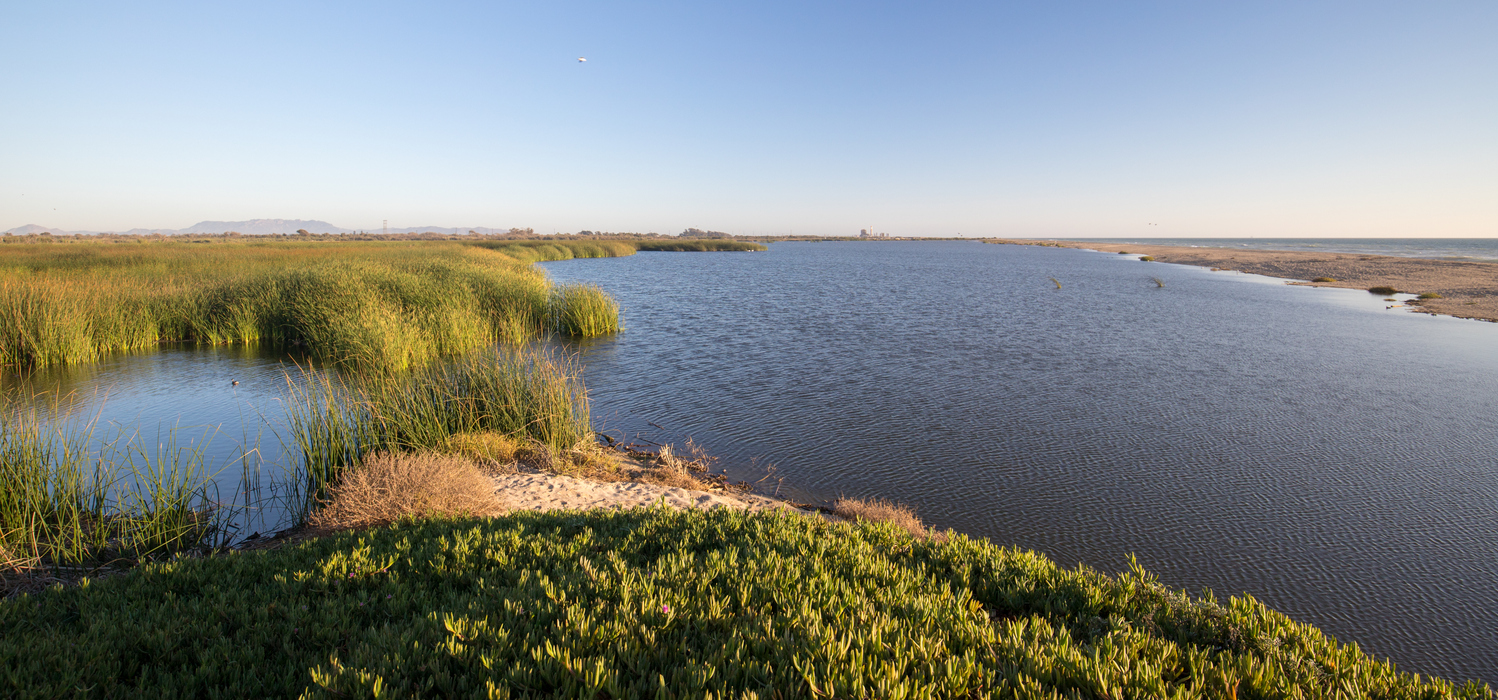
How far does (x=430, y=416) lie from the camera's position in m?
9.30

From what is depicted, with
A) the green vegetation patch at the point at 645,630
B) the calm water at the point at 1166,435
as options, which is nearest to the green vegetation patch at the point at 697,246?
the calm water at the point at 1166,435

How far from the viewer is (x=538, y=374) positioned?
35.5ft

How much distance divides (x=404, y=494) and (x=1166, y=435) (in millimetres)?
12456

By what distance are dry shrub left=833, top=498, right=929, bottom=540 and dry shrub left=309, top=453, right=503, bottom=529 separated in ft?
13.9

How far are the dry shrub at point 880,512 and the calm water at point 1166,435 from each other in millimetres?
528

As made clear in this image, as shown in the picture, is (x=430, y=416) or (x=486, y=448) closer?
(x=486, y=448)

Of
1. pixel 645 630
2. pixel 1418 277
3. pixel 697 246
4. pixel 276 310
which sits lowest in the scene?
pixel 645 630

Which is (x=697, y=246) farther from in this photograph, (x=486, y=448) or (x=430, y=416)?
(x=486, y=448)

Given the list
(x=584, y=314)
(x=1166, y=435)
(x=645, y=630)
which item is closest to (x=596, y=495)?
(x=645, y=630)

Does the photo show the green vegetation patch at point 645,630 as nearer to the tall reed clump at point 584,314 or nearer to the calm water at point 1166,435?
the calm water at point 1166,435

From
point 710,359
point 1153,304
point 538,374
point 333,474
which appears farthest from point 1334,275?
point 333,474

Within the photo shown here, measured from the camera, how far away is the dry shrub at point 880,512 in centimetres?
707

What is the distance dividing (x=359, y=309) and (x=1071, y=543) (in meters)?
18.0

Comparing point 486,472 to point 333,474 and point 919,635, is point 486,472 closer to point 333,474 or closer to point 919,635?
point 333,474
